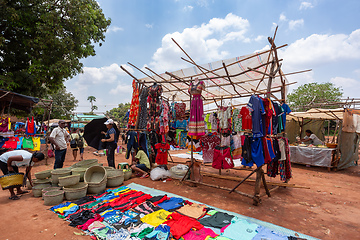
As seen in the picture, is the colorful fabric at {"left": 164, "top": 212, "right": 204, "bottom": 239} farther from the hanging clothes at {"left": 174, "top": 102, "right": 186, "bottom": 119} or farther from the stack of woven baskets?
the hanging clothes at {"left": 174, "top": 102, "right": 186, "bottom": 119}

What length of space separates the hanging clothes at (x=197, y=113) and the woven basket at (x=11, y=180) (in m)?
4.85

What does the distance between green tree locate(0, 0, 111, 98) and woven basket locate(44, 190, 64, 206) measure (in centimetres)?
786

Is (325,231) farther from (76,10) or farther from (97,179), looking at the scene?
(76,10)

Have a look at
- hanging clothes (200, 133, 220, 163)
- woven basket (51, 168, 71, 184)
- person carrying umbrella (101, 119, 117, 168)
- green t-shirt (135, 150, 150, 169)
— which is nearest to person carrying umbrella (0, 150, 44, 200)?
woven basket (51, 168, 71, 184)

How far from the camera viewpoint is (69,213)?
3959 mm

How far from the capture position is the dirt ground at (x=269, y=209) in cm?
340

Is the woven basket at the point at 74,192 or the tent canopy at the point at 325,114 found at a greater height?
the tent canopy at the point at 325,114

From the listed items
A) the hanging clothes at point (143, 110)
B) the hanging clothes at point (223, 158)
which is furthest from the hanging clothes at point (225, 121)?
the hanging clothes at point (143, 110)

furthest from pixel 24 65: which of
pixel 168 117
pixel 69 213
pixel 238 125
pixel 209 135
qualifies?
pixel 238 125

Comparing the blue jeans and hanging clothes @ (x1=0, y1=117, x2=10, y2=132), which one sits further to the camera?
hanging clothes @ (x1=0, y1=117, x2=10, y2=132)

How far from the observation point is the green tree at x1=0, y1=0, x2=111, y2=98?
976 cm

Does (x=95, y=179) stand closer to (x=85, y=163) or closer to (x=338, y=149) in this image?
(x=85, y=163)

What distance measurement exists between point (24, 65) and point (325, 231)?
15.9 meters

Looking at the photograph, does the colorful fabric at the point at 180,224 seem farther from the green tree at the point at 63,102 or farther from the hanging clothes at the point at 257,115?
the green tree at the point at 63,102
